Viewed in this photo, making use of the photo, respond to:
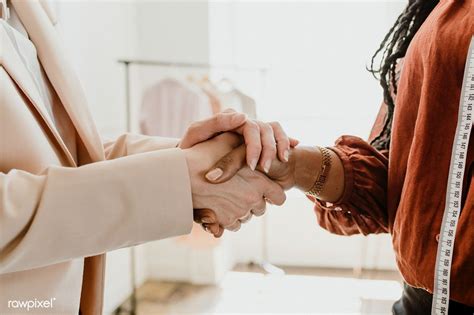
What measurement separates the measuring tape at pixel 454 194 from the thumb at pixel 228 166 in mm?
377

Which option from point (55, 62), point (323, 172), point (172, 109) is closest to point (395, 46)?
point (323, 172)

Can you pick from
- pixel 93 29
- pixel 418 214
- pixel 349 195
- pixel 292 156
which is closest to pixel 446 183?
pixel 418 214

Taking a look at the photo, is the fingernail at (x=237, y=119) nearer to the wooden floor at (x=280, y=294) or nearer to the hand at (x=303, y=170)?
the hand at (x=303, y=170)

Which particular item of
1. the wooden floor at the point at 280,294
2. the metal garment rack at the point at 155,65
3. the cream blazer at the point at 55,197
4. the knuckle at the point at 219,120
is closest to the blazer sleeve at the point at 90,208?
the cream blazer at the point at 55,197

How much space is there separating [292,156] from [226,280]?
2268mm

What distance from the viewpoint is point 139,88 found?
3.04 m

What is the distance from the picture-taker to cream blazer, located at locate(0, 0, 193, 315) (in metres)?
0.62

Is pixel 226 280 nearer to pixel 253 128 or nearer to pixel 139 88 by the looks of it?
pixel 139 88

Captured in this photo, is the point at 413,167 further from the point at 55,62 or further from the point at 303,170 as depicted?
the point at 55,62

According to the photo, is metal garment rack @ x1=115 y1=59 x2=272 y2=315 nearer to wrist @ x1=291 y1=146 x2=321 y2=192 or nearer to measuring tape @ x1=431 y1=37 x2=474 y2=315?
wrist @ x1=291 y1=146 x2=321 y2=192

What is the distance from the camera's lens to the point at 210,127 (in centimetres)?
93

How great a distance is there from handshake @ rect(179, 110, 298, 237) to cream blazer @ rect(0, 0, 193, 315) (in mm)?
120

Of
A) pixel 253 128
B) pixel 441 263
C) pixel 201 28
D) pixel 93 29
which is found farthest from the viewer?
pixel 201 28

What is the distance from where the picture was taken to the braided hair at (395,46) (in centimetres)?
91
